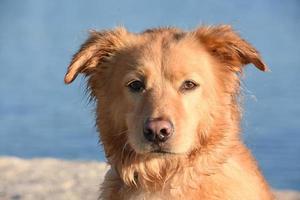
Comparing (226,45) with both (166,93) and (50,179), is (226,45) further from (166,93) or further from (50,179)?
(50,179)

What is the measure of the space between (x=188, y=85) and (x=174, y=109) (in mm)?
322

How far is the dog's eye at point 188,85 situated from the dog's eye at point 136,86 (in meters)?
0.32

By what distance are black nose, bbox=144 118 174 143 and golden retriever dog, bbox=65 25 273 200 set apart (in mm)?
35

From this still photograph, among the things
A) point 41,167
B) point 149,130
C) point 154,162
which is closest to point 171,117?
point 149,130

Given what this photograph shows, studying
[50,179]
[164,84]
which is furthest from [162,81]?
[50,179]

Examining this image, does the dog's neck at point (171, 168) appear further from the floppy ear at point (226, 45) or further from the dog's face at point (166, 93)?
the floppy ear at point (226, 45)

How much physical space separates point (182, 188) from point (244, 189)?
1.68ft

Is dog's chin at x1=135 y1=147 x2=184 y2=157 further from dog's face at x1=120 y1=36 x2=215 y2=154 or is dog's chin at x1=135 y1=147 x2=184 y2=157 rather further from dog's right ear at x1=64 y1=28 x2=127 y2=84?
dog's right ear at x1=64 y1=28 x2=127 y2=84

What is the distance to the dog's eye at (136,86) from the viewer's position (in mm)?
6241

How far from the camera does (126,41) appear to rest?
6.69 metres

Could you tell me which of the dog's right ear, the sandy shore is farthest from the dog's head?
the sandy shore

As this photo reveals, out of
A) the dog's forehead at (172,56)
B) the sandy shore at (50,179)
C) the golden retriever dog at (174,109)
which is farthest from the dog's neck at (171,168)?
the sandy shore at (50,179)

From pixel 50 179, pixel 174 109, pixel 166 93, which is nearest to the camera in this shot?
pixel 174 109

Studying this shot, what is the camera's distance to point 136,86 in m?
6.28
